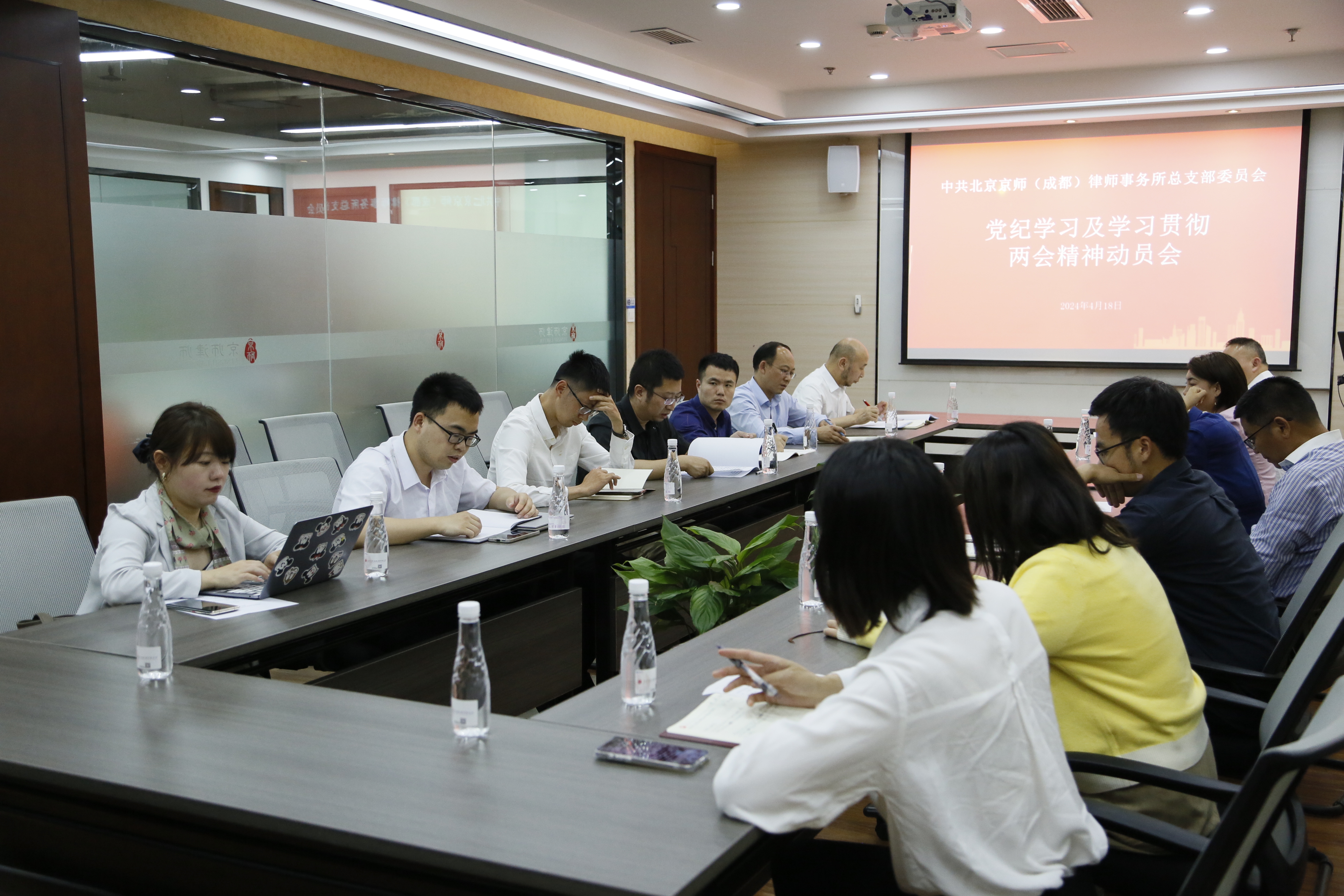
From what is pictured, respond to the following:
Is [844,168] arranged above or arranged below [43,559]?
above

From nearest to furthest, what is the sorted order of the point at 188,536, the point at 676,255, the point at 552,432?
the point at 188,536 → the point at 552,432 → the point at 676,255

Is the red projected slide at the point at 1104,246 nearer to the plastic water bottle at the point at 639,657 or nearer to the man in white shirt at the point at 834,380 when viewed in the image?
the man in white shirt at the point at 834,380

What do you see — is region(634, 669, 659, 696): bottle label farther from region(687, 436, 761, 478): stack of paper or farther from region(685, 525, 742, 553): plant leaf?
region(687, 436, 761, 478): stack of paper

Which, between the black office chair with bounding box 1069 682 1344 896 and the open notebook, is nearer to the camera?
the black office chair with bounding box 1069 682 1344 896

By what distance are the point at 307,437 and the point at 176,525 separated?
252cm

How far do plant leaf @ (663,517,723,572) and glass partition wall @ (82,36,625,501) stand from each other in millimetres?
2868

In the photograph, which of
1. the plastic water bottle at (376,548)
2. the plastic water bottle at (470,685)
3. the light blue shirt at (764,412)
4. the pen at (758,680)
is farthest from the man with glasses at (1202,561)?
the light blue shirt at (764,412)

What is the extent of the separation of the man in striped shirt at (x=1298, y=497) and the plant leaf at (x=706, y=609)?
1632 millimetres

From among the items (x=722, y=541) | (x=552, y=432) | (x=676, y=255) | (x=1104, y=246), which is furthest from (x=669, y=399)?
(x=1104, y=246)

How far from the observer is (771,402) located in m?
6.03

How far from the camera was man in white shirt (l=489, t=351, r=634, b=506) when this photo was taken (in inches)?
156

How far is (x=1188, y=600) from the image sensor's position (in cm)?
255

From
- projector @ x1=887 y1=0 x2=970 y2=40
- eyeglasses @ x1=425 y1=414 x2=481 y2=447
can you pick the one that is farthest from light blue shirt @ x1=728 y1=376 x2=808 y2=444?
eyeglasses @ x1=425 y1=414 x2=481 y2=447

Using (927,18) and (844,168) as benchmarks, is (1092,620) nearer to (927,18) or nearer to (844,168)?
(927,18)
